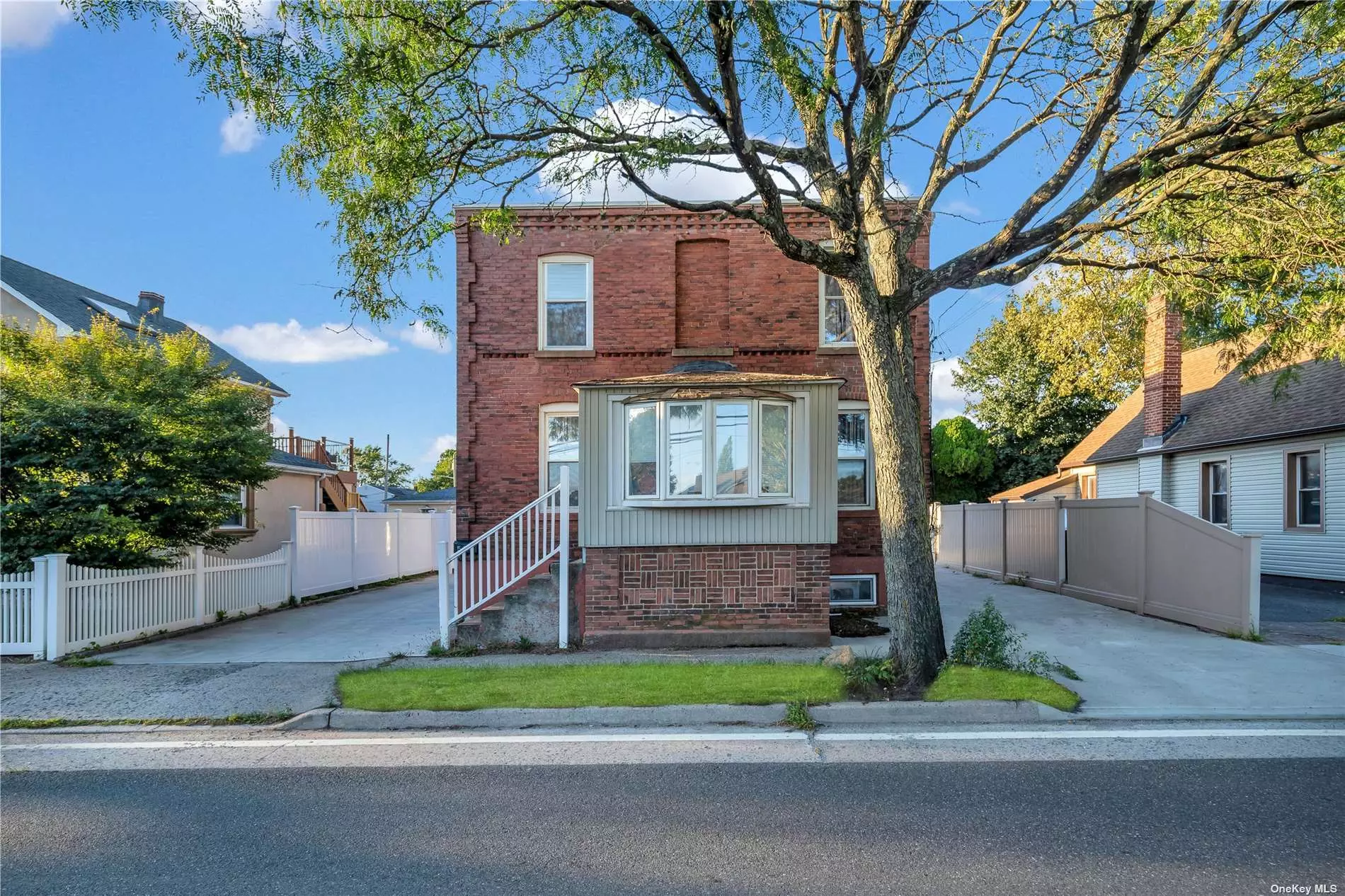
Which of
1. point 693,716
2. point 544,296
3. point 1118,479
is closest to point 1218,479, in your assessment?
point 1118,479

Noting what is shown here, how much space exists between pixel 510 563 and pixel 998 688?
624 centimetres

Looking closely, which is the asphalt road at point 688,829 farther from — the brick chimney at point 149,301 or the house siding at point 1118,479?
the brick chimney at point 149,301

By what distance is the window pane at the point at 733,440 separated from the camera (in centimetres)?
947

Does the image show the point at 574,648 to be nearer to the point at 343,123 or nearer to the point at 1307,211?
the point at 343,123

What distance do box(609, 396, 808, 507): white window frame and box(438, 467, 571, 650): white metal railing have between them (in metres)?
0.86

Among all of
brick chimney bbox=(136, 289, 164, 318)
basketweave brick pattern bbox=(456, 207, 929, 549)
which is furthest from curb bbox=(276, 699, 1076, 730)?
brick chimney bbox=(136, 289, 164, 318)

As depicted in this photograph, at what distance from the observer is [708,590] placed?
31.1 feet

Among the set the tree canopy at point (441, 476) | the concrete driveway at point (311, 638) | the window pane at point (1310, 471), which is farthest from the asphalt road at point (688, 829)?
the tree canopy at point (441, 476)

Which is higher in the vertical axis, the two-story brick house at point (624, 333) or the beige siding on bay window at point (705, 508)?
the two-story brick house at point (624, 333)

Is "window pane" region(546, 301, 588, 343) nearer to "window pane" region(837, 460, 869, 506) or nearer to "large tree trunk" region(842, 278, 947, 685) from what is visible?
"window pane" region(837, 460, 869, 506)

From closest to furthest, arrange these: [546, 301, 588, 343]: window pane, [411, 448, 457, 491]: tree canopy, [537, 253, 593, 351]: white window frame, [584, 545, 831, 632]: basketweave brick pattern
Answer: [584, 545, 831, 632]: basketweave brick pattern → [537, 253, 593, 351]: white window frame → [546, 301, 588, 343]: window pane → [411, 448, 457, 491]: tree canopy

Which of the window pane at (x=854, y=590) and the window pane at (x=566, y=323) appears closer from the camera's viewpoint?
the window pane at (x=854, y=590)

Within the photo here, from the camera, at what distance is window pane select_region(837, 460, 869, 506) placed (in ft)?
41.1

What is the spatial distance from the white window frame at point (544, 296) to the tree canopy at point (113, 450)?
4820 mm
